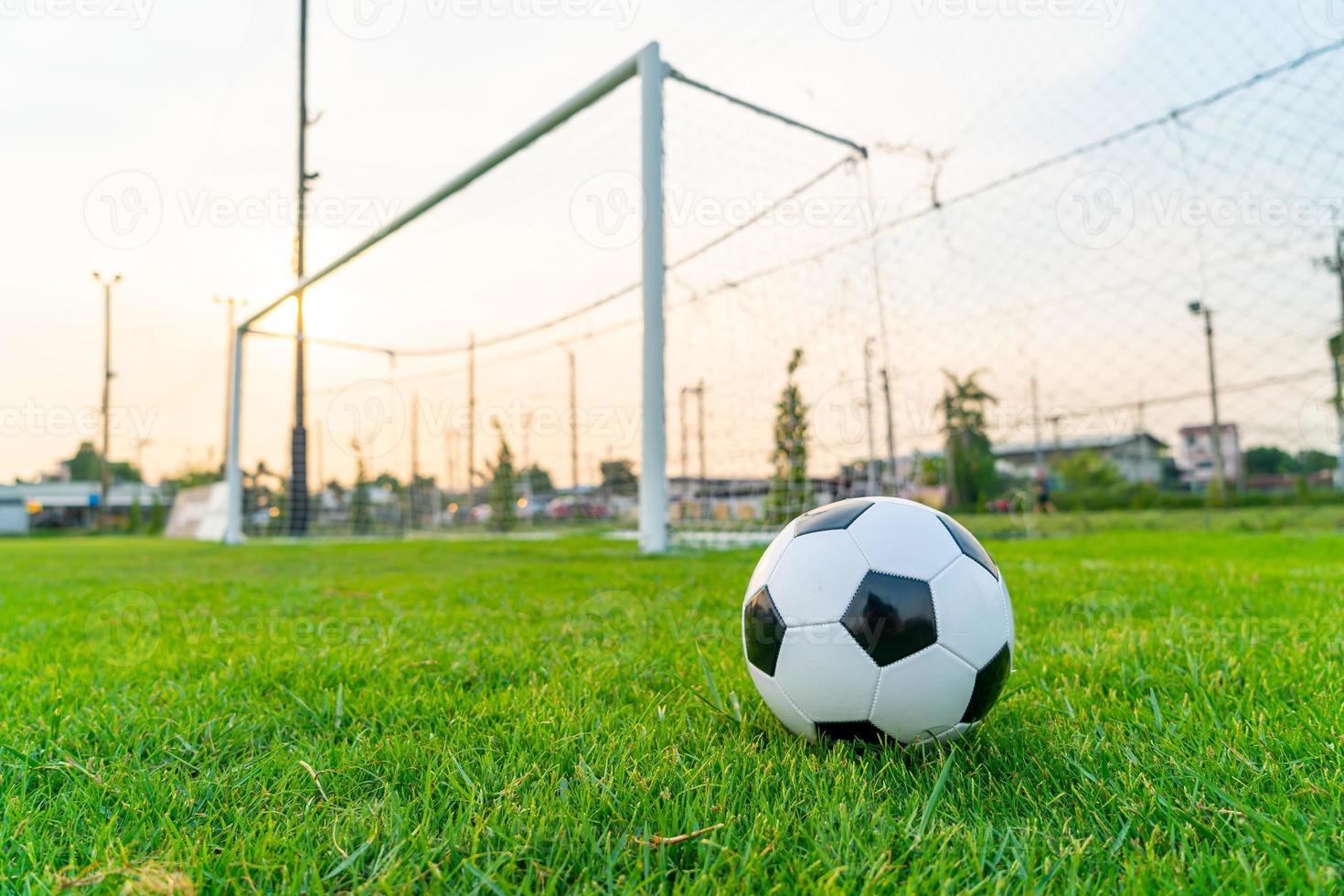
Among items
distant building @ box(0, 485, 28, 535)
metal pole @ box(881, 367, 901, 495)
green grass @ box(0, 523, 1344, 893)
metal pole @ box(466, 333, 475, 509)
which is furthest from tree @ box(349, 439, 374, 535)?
distant building @ box(0, 485, 28, 535)

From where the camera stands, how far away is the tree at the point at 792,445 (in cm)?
861

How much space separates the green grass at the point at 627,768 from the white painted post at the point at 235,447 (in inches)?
483

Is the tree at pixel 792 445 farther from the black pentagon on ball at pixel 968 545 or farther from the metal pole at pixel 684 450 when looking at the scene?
the black pentagon on ball at pixel 968 545

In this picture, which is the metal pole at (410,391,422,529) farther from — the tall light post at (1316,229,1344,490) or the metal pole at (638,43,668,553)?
the tall light post at (1316,229,1344,490)

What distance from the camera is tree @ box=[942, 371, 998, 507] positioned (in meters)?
10.0

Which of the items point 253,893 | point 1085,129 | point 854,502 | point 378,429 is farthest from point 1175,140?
point 378,429

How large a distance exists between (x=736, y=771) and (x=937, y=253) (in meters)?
7.62

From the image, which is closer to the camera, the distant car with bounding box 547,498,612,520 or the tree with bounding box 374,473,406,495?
the distant car with bounding box 547,498,612,520

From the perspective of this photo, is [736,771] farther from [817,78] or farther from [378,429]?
[378,429]

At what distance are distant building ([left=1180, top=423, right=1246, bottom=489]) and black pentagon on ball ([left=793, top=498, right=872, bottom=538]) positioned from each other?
1834cm

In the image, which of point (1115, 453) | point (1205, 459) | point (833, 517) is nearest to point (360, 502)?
point (833, 517)

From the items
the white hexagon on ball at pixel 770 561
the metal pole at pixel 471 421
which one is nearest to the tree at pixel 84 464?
the metal pole at pixel 471 421

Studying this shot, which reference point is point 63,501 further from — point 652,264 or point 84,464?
point 652,264

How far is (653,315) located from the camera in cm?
703
